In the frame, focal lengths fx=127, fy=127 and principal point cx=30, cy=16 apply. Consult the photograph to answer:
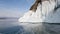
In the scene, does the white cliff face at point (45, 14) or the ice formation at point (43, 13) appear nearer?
the white cliff face at point (45, 14)

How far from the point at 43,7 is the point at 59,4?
1.16 meters

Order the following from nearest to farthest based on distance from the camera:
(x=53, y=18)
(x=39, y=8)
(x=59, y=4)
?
(x=59, y=4), (x=53, y=18), (x=39, y=8)

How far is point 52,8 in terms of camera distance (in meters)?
7.13

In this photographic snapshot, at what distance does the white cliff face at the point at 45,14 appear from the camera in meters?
7.01

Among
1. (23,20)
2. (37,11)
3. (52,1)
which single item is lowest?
(23,20)

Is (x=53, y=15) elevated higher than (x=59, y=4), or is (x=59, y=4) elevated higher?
(x=59, y=4)

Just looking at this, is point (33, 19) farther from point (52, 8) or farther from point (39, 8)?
point (52, 8)

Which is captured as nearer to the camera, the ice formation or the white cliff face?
the white cliff face

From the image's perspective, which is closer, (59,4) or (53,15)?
(59,4)

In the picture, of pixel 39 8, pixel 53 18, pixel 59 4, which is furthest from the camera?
pixel 39 8

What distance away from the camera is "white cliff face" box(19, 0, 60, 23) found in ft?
23.0

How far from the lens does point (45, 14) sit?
7344mm

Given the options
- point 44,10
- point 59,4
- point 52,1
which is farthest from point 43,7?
point 59,4

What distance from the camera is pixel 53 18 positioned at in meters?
7.02
